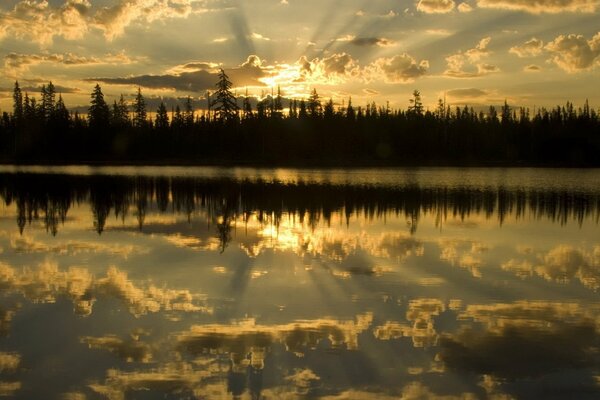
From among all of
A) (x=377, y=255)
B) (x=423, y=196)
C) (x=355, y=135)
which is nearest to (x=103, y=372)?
(x=377, y=255)

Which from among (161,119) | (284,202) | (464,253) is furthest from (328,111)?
(464,253)

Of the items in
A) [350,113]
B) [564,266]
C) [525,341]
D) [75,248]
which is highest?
[350,113]

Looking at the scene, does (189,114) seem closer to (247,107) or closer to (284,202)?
(247,107)

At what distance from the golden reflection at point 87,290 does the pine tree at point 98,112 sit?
111701 millimetres

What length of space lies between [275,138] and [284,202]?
94.3 metres

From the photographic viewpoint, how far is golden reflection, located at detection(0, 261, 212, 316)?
12.5 meters

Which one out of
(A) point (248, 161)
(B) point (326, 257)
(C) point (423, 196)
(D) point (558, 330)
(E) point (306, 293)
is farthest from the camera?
(A) point (248, 161)

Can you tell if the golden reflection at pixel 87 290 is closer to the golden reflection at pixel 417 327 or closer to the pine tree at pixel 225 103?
the golden reflection at pixel 417 327

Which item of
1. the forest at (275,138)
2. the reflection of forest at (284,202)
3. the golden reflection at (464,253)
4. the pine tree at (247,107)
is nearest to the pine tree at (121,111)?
the forest at (275,138)

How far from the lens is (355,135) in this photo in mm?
131625

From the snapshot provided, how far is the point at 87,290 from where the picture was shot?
45.3 ft

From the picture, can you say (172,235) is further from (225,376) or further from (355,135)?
(355,135)

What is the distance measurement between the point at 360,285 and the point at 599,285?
5.83 meters

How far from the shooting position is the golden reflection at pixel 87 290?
1252cm
